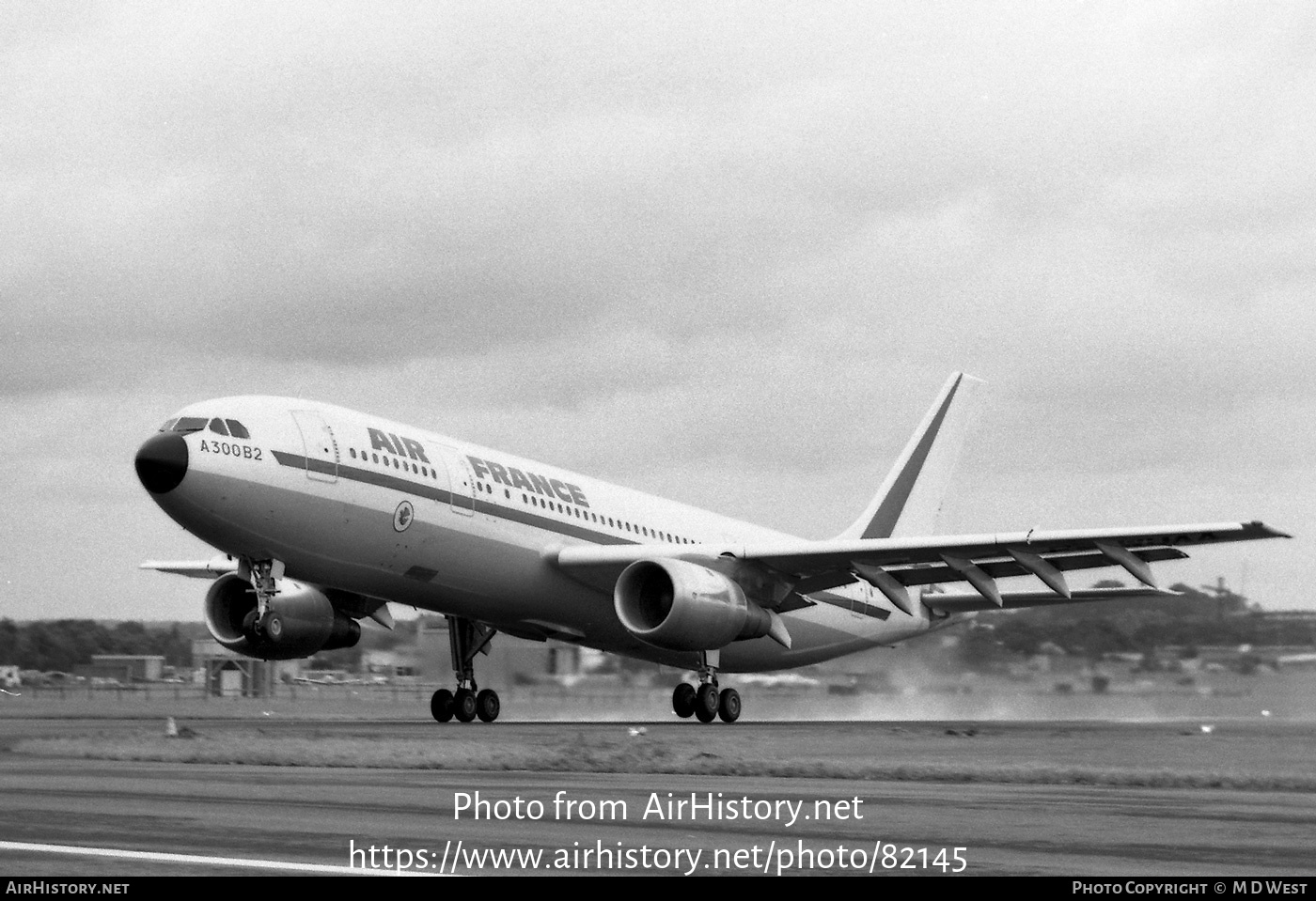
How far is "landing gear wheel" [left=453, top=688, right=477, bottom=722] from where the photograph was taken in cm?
3522

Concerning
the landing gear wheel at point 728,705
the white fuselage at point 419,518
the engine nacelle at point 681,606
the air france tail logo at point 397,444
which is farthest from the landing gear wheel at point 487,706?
the air france tail logo at point 397,444

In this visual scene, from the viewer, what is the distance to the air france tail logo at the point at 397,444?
3093cm

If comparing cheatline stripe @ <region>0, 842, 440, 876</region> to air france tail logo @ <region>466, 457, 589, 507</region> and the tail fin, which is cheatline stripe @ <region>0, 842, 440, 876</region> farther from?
the tail fin

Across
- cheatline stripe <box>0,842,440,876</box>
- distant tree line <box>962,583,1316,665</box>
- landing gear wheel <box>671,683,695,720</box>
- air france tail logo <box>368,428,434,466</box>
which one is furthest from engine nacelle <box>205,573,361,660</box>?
cheatline stripe <box>0,842,440,876</box>

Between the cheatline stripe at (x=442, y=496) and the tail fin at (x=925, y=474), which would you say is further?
the tail fin at (x=925, y=474)

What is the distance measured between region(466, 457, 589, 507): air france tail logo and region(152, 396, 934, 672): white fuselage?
1.4 inches

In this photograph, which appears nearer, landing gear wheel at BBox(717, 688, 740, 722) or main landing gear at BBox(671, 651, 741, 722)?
main landing gear at BBox(671, 651, 741, 722)

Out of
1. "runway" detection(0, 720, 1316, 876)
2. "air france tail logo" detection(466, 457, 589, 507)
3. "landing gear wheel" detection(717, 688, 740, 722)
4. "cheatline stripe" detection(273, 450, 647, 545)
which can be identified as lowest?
"runway" detection(0, 720, 1316, 876)

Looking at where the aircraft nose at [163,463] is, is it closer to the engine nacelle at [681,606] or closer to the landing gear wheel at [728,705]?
the engine nacelle at [681,606]

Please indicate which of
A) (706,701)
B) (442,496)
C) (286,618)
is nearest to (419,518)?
(442,496)

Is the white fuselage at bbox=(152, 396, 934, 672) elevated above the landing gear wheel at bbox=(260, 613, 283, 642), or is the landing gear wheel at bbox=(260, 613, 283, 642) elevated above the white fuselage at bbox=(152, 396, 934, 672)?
the white fuselage at bbox=(152, 396, 934, 672)

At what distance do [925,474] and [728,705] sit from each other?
11.4 metres

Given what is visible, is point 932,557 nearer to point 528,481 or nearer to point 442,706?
point 528,481

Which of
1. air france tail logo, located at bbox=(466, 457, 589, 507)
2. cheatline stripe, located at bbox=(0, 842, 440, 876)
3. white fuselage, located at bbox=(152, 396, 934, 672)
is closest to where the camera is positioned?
cheatline stripe, located at bbox=(0, 842, 440, 876)
